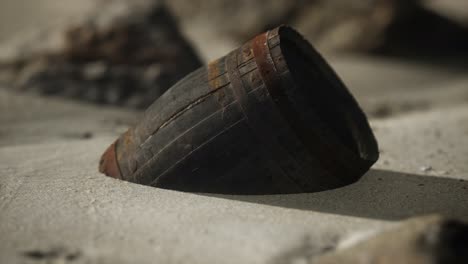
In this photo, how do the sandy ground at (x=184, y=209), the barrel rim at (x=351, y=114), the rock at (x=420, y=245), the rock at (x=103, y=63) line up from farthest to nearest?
1. the rock at (x=103, y=63)
2. the barrel rim at (x=351, y=114)
3. the sandy ground at (x=184, y=209)
4. the rock at (x=420, y=245)

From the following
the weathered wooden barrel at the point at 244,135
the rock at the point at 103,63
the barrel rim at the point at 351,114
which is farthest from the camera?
the rock at the point at 103,63

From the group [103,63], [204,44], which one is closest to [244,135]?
[103,63]

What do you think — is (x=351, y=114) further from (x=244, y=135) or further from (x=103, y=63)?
(x=103, y=63)

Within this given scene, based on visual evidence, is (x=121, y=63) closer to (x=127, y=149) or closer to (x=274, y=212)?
(x=127, y=149)

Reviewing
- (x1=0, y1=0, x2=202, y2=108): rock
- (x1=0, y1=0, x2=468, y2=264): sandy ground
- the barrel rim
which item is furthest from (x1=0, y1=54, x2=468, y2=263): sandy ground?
(x1=0, y1=0, x2=202, y2=108): rock

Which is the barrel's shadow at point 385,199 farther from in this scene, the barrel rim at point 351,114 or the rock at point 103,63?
the rock at point 103,63

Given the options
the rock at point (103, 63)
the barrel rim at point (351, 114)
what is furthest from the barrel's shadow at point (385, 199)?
the rock at point (103, 63)

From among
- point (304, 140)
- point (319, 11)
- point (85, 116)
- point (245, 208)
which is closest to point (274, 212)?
point (245, 208)

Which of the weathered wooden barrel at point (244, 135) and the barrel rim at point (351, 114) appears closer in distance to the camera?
the weathered wooden barrel at point (244, 135)
